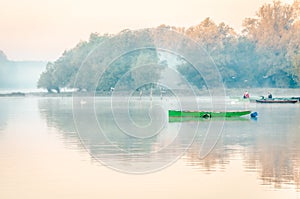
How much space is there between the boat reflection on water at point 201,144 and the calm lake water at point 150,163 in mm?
31

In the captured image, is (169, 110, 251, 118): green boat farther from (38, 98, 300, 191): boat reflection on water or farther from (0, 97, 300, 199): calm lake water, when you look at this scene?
(0, 97, 300, 199): calm lake water

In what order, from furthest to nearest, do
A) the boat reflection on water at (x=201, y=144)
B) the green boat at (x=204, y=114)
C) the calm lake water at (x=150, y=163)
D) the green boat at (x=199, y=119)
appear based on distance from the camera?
1. the green boat at (x=204, y=114)
2. the green boat at (x=199, y=119)
3. the boat reflection on water at (x=201, y=144)
4. the calm lake water at (x=150, y=163)

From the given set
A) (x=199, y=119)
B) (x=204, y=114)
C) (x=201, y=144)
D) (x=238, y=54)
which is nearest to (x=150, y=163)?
(x=201, y=144)

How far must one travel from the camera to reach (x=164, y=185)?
65.0ft

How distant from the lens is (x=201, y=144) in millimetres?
30359

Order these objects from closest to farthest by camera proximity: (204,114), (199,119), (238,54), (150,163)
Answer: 1. (150,163)
2. (199,119)
3. (204,114)
4. (238,54)

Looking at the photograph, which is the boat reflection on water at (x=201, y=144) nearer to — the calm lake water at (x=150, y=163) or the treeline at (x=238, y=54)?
the calm lake water at (x=150, y=163)

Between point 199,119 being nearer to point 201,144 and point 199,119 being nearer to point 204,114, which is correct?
point 204,114

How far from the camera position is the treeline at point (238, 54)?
383ft

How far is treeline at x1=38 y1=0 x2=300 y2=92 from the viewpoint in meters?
117

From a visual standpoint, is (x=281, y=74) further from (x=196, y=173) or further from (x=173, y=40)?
(x=196, y=173)

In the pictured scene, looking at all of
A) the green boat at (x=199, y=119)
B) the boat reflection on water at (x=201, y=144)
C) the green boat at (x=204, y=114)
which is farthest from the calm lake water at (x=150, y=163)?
the green boat at (x=204, y=114)

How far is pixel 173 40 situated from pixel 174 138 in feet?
313

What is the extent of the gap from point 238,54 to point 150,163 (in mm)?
101116
